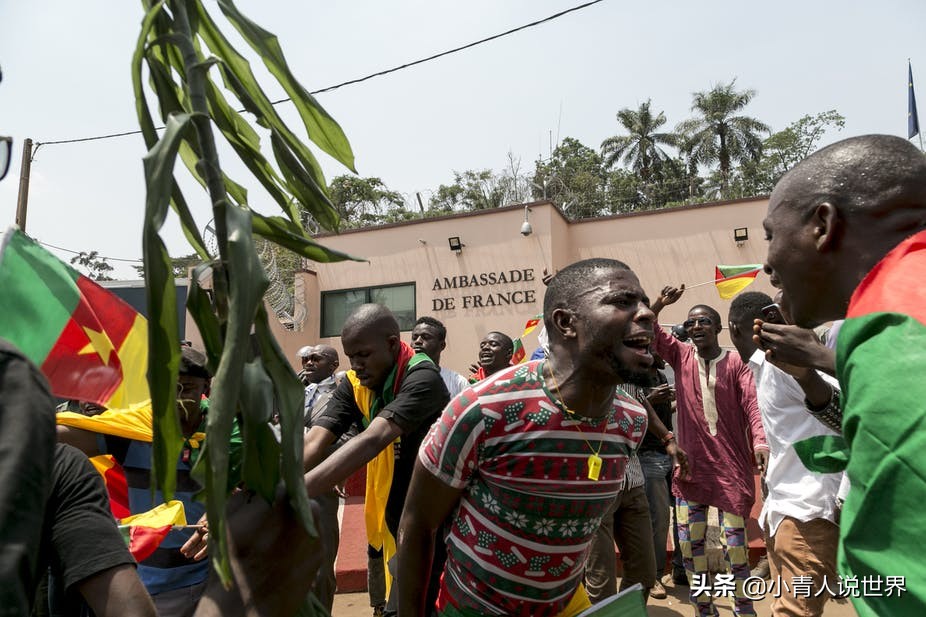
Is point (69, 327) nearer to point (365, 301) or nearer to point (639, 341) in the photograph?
point (639, 341)

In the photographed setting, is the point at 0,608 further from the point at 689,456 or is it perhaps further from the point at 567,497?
the point at 689,456

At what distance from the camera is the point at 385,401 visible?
145 inches

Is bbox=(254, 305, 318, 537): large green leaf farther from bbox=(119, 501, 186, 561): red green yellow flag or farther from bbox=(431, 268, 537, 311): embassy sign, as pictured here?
bbox=(431, 268, 537, 311): embassy sign

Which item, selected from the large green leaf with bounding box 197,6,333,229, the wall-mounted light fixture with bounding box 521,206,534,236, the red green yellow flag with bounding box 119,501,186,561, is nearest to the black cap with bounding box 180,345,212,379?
the red green yellow flag with bounding box 119,501,186,561

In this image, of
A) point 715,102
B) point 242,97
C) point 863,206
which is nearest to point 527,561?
point 863,206

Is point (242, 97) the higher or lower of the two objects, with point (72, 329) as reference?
higher

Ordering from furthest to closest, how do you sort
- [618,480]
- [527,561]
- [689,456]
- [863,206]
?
[689,456]
[618,480]
[527,561]
[863,206]

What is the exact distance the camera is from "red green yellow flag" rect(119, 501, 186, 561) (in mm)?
2623

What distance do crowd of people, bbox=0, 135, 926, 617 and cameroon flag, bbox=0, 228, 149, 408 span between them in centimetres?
22

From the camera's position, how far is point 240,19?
0.87 metres

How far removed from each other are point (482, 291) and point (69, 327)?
13.7 metres

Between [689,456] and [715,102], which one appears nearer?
[689,456]

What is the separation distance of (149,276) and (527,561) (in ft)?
5.60

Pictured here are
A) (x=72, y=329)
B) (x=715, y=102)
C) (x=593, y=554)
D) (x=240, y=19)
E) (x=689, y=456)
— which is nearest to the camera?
(x=240, y=19)
